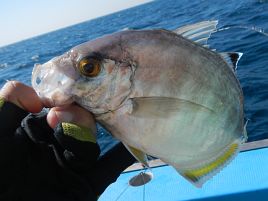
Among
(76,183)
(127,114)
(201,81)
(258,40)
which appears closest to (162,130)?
(127,114)

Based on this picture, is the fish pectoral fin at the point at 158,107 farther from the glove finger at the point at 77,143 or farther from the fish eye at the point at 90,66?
the glove finger at the point at 77,143

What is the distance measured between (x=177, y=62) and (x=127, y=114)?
287 mm

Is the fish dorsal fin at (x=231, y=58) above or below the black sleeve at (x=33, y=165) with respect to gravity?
above

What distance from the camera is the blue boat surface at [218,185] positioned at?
3432 mm

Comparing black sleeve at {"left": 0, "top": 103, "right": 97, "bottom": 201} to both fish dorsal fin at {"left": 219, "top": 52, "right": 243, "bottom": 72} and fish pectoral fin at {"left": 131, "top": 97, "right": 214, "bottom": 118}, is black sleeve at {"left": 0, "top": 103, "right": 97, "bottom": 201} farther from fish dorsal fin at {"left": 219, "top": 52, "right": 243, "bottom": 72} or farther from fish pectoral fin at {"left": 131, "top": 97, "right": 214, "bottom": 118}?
fish dorsal fin at {"left": 219, "top": 52, "right": 243, "bottom": 72}

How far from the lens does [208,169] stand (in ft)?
5.55

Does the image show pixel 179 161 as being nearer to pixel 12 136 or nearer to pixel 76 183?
pixel 76 183

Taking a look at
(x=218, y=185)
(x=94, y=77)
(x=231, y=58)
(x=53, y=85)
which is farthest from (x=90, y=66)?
(x=218, y=185)

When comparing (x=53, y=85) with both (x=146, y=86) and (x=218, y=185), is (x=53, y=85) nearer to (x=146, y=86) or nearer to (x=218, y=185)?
(x=146, y=86)

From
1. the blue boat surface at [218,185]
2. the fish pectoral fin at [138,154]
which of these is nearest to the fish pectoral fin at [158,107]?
the fish pectoral fin at [138,154]

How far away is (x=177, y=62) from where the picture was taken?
1500 mm

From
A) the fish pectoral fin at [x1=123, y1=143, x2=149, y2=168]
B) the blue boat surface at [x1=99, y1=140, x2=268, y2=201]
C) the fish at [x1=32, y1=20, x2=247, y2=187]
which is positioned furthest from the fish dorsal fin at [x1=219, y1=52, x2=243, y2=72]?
the blue boat surface at [x1=99, y1=140, x2=268, y2=201]

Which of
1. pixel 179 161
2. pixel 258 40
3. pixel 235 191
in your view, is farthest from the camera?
pixel 258 40

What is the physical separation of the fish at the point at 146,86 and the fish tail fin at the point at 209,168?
12cm
